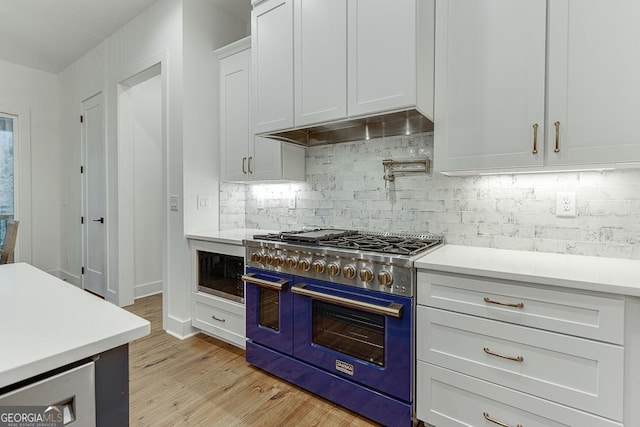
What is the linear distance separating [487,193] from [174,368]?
248 cm

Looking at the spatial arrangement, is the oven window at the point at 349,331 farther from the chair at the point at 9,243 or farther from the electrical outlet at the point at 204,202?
the chair at the point at 9,243

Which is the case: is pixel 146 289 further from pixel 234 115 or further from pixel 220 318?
pixel 234 115

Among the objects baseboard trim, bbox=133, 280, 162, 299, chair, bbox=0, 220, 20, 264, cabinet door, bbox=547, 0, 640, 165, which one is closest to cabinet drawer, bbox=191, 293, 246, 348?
chair, bbox=0, 220, 20, 264

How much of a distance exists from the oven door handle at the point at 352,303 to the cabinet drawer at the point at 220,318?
28.0 inches

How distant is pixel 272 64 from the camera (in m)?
2.39

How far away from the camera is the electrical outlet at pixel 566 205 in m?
1.82

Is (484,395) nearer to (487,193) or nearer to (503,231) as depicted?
(503,231)

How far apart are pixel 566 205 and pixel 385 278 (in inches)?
43.2

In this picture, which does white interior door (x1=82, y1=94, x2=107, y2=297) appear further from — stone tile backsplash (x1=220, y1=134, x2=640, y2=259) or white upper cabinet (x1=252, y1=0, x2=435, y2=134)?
white upper cabinet (x1=252, y1=0, x2=435, y2=134)

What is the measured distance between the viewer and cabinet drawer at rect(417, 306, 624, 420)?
4.24ft

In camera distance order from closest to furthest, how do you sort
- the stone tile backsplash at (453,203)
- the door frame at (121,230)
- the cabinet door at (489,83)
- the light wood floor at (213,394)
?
1. the cabinet door at (489,83)
2. the stone tile backsplash at (453,203)
3. the light wood floor at (213,394)
4. the door frame at (121,230)

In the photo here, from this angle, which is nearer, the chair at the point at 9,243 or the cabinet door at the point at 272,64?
the cabinet door at the point at 272,64

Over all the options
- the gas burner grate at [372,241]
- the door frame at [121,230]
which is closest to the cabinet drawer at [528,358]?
the gas burner grate at [372,241]

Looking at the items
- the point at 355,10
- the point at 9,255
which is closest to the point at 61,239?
the point at 9,255
